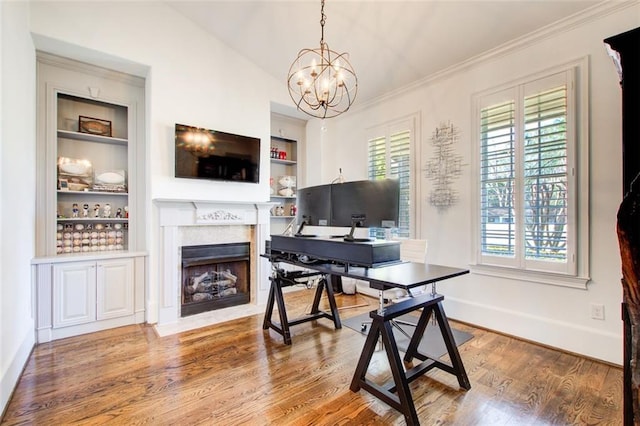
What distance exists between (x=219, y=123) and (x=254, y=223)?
1357 mm

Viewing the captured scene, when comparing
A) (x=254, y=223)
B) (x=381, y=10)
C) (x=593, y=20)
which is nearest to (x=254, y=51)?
(x=381, y=10)

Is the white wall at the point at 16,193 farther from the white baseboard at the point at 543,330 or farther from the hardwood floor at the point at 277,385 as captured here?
the white baseboard at the point at 543,330

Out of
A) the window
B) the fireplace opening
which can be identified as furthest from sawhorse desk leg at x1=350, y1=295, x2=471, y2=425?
the fireplace opening

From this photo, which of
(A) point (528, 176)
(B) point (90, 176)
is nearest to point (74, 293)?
(B) point (90, 176)

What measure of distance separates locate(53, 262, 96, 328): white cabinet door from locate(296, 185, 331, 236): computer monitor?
230cm

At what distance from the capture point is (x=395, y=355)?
183cm

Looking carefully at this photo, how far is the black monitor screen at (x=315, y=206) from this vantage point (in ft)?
7.62

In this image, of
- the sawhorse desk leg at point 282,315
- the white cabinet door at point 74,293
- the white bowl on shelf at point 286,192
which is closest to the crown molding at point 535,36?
the white bowl on shelf at point 286,192

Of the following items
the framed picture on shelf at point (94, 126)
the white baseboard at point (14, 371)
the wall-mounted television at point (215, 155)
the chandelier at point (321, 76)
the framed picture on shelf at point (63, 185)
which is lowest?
the white baseboard at point (14, 371)

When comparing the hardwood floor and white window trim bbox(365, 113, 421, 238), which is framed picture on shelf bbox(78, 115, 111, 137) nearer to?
the hardwood floor

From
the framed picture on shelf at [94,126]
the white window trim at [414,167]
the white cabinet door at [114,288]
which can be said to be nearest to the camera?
the white cabinet door at [114,288]

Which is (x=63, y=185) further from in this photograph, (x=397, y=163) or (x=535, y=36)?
(x=535, y=36)

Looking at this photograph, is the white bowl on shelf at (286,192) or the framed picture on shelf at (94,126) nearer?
the framed picture on shelf at (94,126)

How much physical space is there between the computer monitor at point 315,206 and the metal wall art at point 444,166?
6.02 feet
